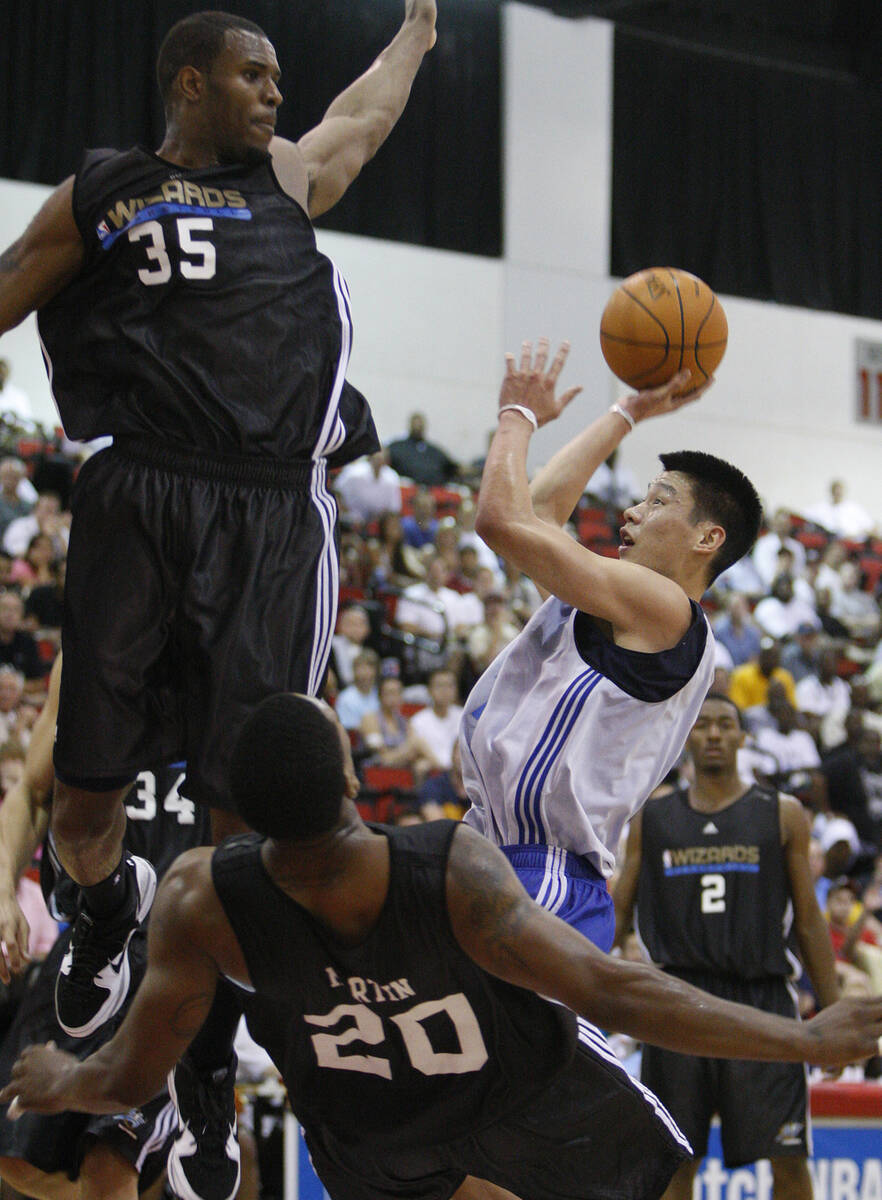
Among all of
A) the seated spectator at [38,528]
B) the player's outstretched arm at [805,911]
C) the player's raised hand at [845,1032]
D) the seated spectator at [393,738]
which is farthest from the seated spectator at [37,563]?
the player's raised hand at [845,1032]

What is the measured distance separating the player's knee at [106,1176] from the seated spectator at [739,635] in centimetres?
1231

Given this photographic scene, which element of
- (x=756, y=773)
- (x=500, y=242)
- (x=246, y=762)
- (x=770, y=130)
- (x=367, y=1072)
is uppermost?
(x=770, y=130)

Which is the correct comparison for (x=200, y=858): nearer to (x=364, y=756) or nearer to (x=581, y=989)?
(x=581, y=989)

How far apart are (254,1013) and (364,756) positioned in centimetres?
884

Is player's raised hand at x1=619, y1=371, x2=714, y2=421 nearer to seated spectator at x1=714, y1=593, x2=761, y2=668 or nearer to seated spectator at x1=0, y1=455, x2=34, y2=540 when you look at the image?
seated spectator at x1=0, y1=455, x2=34, y2=540

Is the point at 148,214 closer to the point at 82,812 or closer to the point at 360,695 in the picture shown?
the point at 82,812

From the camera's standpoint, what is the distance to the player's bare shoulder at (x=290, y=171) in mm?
4105

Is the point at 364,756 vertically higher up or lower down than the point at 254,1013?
lower down

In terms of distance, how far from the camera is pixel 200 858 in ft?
11.1

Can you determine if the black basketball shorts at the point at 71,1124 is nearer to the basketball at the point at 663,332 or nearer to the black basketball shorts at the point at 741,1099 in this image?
the basketball at the point at 663,332

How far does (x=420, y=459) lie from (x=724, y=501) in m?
14.5

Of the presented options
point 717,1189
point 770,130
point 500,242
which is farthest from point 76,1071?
point 770,130

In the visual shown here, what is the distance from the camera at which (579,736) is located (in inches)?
164

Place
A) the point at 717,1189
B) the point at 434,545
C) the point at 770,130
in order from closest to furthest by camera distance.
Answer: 1. the point at 717,1189
2. the point at 434,545
3. the point at 770,130
